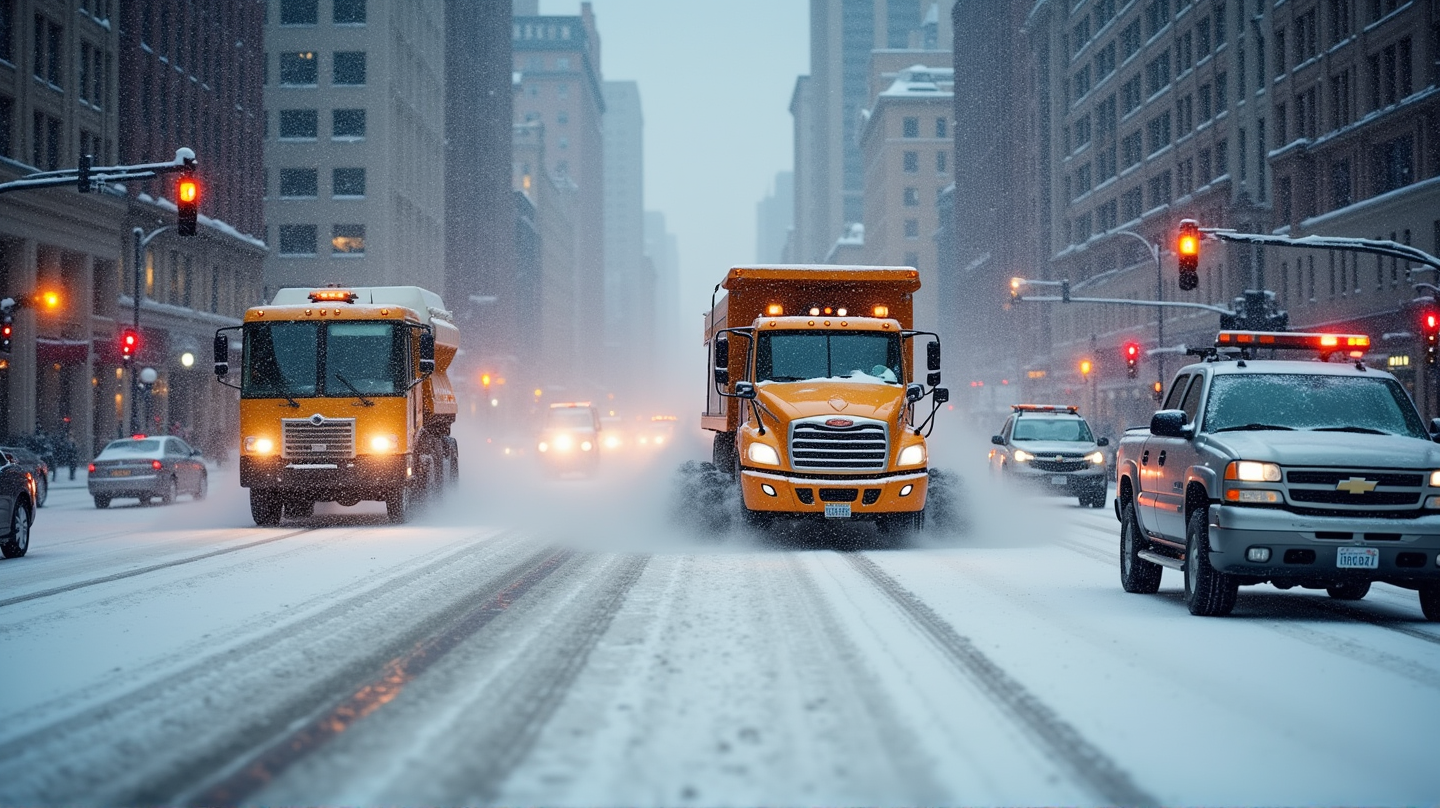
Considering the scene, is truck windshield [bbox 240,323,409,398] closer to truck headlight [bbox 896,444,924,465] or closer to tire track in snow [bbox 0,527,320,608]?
tire track in snow [bbox 0,527,320,608]

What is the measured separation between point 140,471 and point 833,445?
808 inches

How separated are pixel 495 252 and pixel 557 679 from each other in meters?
140

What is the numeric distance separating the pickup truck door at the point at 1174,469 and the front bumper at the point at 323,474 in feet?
44.0

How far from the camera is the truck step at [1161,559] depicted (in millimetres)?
13159

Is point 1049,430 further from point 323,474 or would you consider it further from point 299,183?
point 299,183

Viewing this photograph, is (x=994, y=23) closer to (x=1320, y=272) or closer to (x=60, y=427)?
(x=1320, y=272)

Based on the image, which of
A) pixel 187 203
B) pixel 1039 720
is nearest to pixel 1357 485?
pixel 1039 720

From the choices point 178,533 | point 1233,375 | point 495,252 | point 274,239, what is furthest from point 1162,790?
point 495,252

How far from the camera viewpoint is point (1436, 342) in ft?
106

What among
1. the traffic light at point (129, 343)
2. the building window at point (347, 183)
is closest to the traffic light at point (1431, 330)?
the traffic light at point (129, 343)

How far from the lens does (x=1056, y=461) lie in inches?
1219

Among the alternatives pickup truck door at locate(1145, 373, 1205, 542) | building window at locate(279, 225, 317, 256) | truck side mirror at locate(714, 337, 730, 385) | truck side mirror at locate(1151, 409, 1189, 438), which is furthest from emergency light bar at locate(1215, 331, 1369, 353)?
building window at locate(279, 225, 317, 256)

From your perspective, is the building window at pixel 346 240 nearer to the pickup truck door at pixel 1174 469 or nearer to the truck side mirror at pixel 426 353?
the truck side mirror at pixel 426 353

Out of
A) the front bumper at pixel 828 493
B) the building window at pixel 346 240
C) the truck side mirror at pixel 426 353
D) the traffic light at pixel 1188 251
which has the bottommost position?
the front bumper at pixel 828 493
